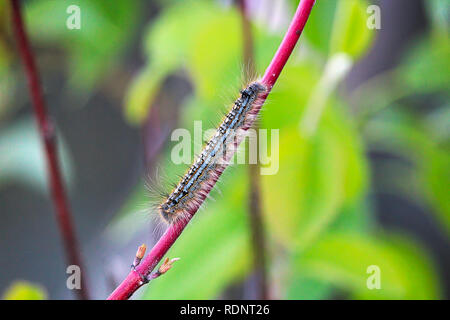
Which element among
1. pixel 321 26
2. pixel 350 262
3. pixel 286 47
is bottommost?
pixel 350 262

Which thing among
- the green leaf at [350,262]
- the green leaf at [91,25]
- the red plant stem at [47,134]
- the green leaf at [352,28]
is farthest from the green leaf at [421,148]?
the red plant stem at [47,134]

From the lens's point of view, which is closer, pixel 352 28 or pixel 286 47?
pixel 286 47

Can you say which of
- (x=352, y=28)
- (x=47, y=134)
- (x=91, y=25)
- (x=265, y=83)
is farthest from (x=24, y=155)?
(x=265, y=83)

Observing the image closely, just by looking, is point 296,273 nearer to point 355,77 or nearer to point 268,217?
point 268,217

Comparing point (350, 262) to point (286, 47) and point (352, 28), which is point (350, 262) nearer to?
point (352, 28)

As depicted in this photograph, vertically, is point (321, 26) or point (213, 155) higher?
point (321, 26)

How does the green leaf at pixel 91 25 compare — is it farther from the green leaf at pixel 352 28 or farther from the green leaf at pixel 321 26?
the green leaf at pixel 352 28
